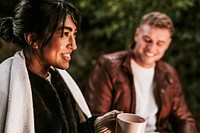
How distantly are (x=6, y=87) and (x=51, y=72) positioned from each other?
1.11 ft

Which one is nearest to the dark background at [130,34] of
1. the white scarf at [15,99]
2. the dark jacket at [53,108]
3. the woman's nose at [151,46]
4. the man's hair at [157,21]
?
the man's hair at [157,21]

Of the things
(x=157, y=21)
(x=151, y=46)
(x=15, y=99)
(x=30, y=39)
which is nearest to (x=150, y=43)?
(x=151, y=46)

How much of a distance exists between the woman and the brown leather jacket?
0.81 m

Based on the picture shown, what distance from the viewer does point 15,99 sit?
1406 millimetres

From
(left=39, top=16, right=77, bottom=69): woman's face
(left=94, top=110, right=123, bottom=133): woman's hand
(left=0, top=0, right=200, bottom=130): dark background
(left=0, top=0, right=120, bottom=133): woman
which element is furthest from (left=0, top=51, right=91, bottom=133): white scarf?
(left=0, top=0, right=200, bottom=130): dark background

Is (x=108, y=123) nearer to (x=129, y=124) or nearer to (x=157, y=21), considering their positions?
(x=129, y=124)

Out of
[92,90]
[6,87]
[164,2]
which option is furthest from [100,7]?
[6,87]

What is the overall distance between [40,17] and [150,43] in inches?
44.7

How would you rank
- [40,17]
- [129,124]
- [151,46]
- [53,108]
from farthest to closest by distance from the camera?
[151,46]
[53,108]
[40,17]
[129,124]

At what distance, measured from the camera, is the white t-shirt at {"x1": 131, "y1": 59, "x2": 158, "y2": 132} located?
8.04 feet

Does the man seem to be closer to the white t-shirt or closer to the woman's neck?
the white t-shirt

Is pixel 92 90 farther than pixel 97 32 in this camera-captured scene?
No

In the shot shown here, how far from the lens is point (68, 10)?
4.97 ft

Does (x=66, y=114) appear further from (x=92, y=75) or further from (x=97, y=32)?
(x=97, y=32)
